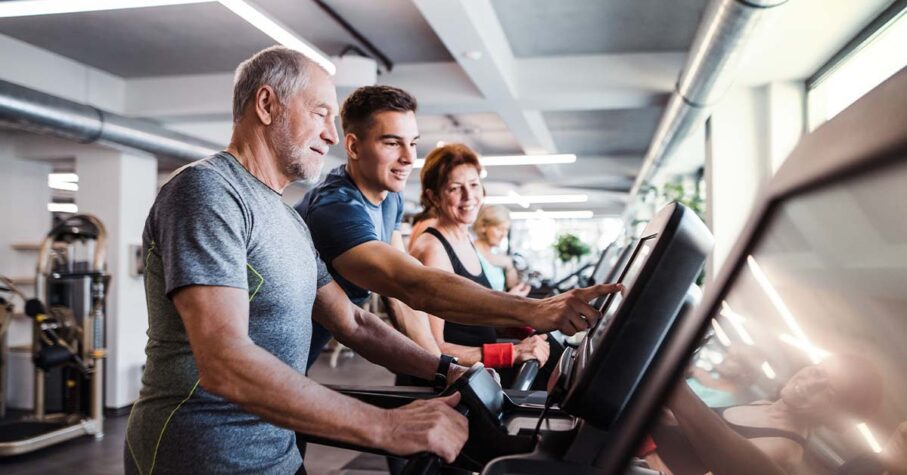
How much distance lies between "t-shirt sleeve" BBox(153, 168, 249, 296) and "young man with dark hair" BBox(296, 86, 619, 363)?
1.41 feet

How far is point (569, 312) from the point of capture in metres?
1.09

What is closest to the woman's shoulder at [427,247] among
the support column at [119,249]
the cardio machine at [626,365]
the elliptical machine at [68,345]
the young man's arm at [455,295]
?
the young man's arm at [455,295]

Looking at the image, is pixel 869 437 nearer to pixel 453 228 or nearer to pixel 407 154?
pixel 407 154

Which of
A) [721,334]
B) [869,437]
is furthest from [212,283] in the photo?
[869,437]

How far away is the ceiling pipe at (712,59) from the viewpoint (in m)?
2.97

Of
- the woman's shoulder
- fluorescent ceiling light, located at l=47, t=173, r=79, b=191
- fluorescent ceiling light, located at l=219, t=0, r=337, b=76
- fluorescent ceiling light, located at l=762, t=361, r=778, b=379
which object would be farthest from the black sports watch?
fluorescent ceiling light, located at l=47, t=173, r=79, b=191

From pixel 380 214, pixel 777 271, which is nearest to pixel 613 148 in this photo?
pixel 380 214

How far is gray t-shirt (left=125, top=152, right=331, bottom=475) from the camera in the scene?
1.04 meters

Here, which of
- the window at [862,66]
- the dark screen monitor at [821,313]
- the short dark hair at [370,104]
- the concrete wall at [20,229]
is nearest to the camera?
the dark screen monitor at [821,313]

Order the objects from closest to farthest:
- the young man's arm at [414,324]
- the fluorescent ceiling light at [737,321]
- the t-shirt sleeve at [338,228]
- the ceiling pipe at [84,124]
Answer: the fluorescent ceiling light at [737,321] < the t-shirt sleeve at [338,228] < the young man's arm at [414,324] < the ceiling pipe at [84,124]

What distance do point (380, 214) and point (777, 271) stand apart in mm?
1638

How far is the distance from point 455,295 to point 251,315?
411 millimetres

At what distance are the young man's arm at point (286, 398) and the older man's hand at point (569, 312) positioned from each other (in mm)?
228

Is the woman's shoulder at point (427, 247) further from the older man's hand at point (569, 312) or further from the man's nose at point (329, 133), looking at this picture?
the older man's hand at point (569, 312)
